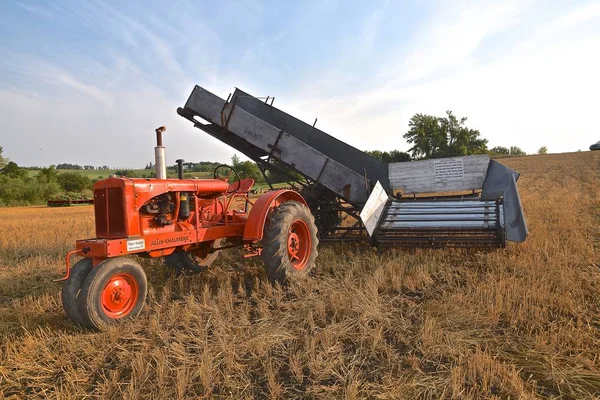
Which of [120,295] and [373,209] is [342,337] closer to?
[120,295]

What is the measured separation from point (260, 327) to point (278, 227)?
1.43 m

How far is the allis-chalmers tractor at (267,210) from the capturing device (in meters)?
3.47

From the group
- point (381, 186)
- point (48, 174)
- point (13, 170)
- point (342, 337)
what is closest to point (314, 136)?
point (381, 186)

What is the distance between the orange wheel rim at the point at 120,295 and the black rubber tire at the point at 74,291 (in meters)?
0.20

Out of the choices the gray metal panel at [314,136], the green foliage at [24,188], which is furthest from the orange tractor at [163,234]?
the green foliage at [24,188]

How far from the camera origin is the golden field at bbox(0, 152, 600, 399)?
2.35 m

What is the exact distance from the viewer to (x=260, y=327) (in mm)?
3191

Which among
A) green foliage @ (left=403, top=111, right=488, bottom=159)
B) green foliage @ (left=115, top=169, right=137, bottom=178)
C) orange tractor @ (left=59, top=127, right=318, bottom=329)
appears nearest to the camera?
orange tractor @ (left=59, top=127, right=318, bottom=329)

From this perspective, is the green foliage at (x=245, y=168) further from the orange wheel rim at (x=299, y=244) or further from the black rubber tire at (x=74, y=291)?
the black rubber tire at (x=74, y=291)

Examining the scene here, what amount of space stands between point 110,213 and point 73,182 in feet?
127

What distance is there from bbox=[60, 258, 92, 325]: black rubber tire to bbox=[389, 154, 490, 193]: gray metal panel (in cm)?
516

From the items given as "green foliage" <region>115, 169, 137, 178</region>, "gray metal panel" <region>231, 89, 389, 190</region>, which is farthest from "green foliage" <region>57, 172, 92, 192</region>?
"green foliage" <region>115, 169, 137, 178</region>

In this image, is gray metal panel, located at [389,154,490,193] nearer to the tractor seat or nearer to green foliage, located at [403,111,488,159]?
the tractor seat

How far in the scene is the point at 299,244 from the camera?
5023 mm
